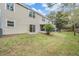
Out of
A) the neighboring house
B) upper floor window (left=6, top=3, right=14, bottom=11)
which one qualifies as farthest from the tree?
upper floor window (left=6, top=3, right=14, bottom=11)

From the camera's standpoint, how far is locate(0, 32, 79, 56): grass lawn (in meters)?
2.44

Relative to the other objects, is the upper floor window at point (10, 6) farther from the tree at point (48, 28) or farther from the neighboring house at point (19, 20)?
the tree at point (48, 28)

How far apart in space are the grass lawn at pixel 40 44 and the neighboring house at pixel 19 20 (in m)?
0.10

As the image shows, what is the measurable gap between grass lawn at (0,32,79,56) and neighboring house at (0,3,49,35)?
98 mm

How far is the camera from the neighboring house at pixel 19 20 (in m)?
2.44

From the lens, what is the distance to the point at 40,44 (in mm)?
2473

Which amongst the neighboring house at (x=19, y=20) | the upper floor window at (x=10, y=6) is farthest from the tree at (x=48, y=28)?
the upper floor window at (x=10, y=6)

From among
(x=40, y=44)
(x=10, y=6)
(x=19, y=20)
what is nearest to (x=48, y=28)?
(x=40, y=44)

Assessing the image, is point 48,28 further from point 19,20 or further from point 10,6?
point 10,6

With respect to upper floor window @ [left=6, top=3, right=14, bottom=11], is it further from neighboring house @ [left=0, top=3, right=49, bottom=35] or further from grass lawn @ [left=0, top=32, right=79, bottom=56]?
grass lawn @ [left=0, top=32, right=79, bottom=56]

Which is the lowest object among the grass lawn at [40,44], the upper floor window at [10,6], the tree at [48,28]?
the grass lawn at [40,44]

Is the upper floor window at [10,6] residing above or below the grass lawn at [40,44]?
above

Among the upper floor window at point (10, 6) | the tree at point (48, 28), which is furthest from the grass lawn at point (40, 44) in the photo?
the upper floor window at point (10, 6)

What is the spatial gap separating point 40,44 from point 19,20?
466mm
